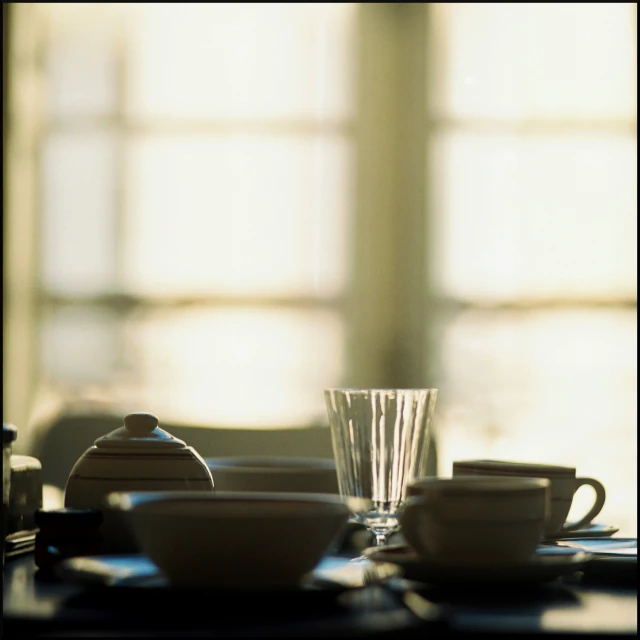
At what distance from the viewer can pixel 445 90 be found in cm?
348

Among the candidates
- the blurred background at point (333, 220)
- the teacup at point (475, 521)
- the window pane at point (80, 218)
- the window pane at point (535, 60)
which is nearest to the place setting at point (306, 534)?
the teacup at point (475, 521)

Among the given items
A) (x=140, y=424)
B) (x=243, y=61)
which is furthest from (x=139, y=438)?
(x=243, y=61)

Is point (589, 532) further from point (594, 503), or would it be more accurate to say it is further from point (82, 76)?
point (82, 76)

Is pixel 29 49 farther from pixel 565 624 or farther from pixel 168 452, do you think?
pixel 565 624

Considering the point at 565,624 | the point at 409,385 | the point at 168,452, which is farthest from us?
the point at 409,385

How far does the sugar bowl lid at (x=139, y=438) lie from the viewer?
98 centimetres

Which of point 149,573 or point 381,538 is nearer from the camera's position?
point 149,573

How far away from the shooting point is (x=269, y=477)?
3.68 feet

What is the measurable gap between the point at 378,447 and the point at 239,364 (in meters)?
2.45

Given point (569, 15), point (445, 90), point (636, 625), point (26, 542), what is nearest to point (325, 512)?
point (636, 625)

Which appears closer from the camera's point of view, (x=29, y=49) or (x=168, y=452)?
(x=168, y=452)

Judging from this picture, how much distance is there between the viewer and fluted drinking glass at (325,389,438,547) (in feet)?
3.21

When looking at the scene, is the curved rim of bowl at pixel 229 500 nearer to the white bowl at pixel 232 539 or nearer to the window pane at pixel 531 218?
the white bowl at pixel 232 539

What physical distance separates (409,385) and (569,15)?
1365 millimetres
